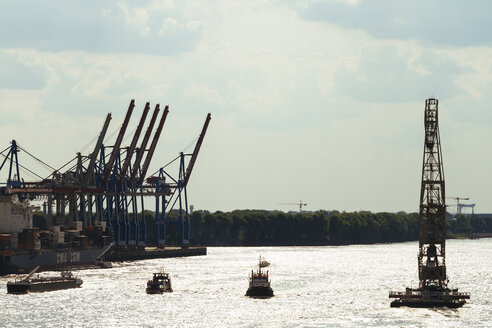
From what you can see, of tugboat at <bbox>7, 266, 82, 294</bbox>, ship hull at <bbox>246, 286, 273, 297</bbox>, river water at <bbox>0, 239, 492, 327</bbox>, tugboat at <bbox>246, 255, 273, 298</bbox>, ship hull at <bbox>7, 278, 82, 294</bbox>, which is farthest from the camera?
tugboat at <bbox>7, 266, 82, 294</bbox>

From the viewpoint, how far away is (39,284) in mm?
152625

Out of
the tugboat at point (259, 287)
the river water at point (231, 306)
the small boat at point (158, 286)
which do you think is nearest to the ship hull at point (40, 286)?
the river water at point (231, 306)

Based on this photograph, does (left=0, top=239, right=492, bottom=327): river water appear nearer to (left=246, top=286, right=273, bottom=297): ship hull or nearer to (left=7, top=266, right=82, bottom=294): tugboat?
(left=246, top=286, right=273, bottom=297): ship hull

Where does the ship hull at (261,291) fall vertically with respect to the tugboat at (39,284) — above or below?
below

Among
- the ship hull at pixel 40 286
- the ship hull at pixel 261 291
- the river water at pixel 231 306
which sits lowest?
the river water at pixel 231 306

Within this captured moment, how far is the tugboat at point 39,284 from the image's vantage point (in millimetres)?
149125

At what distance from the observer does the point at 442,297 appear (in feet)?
405

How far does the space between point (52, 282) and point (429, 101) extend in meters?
63.0

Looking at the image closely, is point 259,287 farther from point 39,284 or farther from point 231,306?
point 39,284

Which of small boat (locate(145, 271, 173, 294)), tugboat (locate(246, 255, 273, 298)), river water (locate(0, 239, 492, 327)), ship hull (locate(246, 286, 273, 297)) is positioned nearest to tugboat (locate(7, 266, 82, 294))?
river water (locate(0, 239, 492, 327))

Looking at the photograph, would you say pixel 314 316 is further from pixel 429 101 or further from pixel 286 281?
pixel 286 281

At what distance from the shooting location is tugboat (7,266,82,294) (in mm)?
149125

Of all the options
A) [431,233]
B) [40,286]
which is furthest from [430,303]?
[40,286]

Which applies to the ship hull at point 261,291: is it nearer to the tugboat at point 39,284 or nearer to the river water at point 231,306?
the river water at point 231,306
